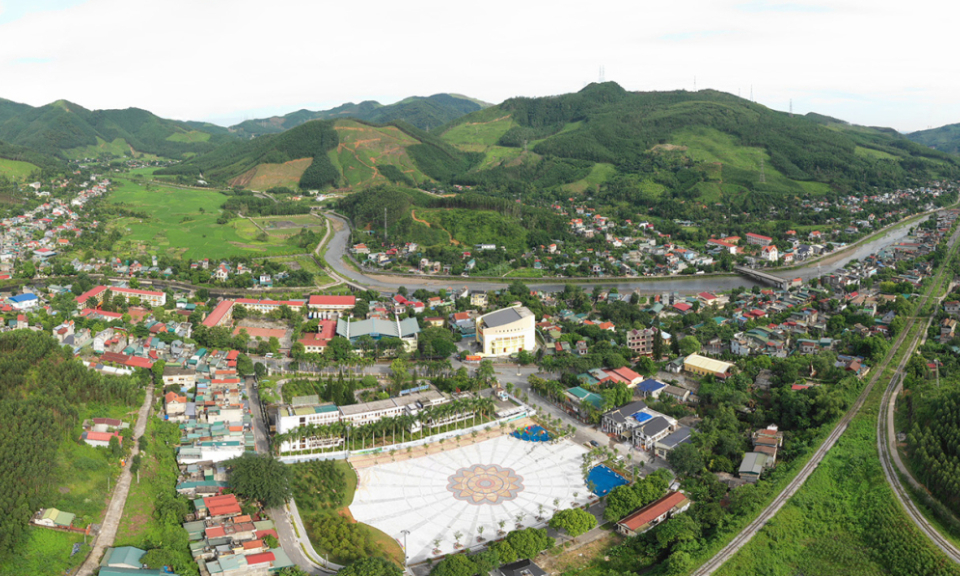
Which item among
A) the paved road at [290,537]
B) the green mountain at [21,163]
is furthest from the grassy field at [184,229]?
the paved road at [290,537]

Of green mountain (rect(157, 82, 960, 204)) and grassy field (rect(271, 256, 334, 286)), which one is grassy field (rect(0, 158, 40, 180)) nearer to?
green mountain (rect(157, 82, 960, 204))

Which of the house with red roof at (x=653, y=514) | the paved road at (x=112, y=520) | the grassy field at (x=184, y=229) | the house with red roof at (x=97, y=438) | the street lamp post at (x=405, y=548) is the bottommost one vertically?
the street lamp post at (x=405, y=548)

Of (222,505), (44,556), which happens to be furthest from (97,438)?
(222,505)

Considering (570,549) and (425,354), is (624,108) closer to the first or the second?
(425,354)

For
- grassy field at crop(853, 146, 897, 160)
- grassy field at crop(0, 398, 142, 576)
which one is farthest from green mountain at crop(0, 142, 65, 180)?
grassy field at crop(853, 146, 897, 160)

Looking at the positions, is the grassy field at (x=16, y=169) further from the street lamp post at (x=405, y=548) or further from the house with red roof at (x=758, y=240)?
the house with red roof at (x=758, y=240)

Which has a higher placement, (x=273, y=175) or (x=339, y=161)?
(x=339, y=161)

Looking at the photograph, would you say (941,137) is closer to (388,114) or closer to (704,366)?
(388,114)
